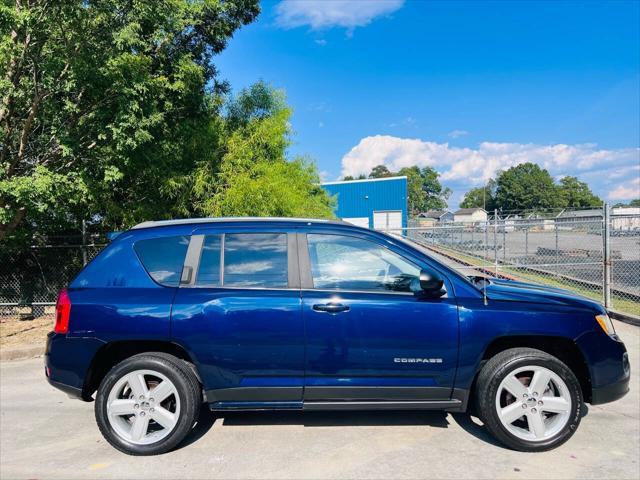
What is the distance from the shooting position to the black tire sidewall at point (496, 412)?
335cm

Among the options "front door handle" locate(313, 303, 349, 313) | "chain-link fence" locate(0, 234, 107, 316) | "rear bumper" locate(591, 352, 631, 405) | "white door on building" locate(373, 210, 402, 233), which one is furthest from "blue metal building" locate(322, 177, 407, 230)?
"front door handle" locate(313, 303, 349, 313)

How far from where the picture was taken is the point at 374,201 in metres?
40.7

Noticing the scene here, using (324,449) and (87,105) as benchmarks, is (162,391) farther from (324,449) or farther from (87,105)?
(87,105)

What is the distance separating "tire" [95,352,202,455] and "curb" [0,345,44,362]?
409 cm

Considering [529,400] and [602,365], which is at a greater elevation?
[602,365]

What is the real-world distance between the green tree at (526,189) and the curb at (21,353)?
101248 millimetres

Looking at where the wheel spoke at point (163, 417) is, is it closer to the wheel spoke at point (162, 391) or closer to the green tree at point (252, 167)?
the wheel spoke at point (162, 391)

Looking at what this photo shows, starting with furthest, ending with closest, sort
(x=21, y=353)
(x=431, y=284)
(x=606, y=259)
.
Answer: (x=606, y=259), (x=21, y=353), (x=431, y=284)

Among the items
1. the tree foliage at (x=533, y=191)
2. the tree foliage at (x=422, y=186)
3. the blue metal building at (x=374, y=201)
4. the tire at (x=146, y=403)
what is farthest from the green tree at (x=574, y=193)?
the tire at (x=146, y=403)

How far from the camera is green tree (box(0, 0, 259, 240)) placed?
19.1ft

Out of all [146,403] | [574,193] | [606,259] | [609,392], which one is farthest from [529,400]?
[574,193]

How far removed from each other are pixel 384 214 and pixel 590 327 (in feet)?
121

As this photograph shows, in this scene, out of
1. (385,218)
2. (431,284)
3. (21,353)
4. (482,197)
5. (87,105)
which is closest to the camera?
(431,284)

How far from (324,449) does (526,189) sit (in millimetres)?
116792
